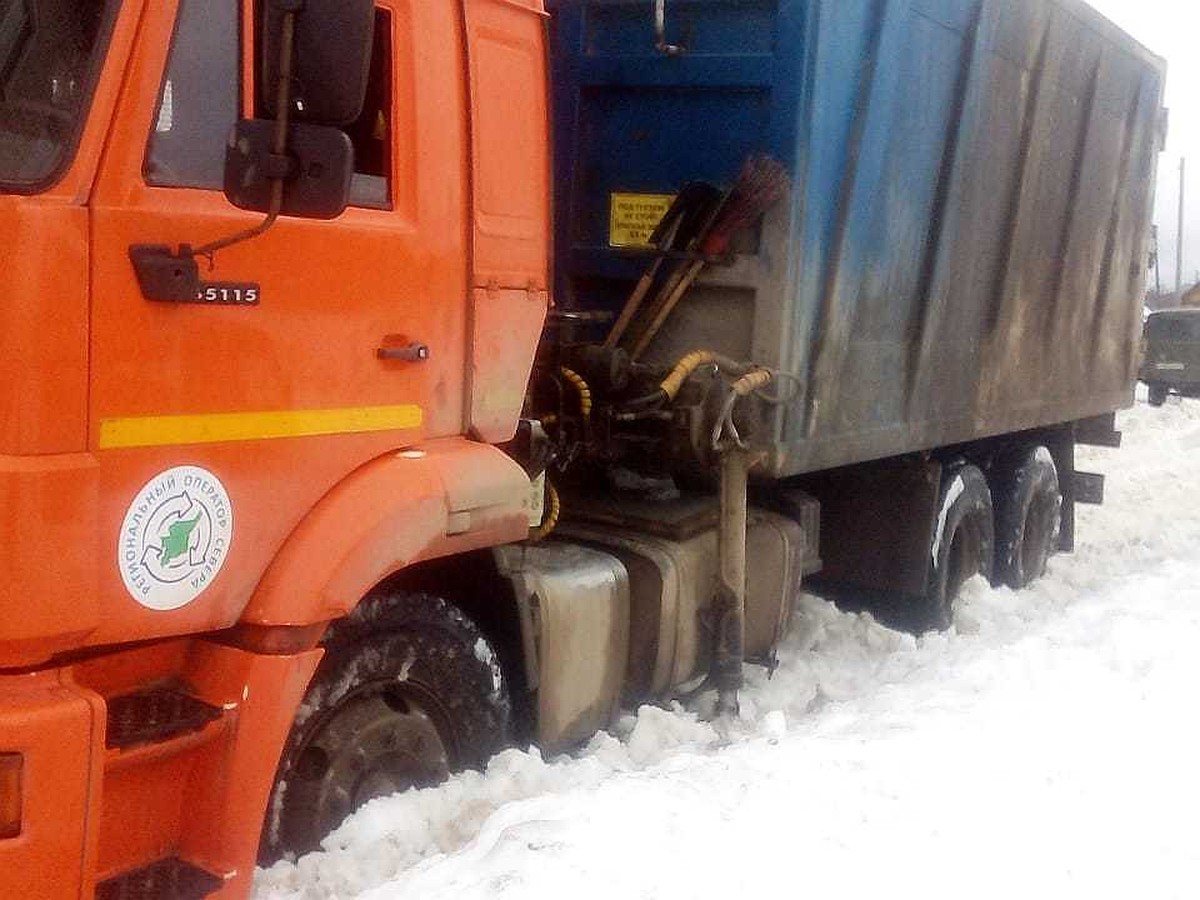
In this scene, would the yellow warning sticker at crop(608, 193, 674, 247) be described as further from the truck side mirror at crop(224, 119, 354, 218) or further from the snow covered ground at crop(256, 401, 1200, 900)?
the truck side mirror at crop(224, 119, 354, 218)

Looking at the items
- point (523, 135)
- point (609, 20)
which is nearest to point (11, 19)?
point (523, 135)

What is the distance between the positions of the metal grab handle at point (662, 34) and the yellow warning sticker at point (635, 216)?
1.65ft

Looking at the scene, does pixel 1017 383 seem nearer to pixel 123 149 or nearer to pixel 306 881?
pixel 306 881

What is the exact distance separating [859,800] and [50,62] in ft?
8.87

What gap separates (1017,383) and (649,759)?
353 centimetres

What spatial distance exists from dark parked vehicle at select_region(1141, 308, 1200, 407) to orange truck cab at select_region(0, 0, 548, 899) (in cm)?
2217

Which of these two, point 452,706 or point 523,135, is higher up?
point 523,135

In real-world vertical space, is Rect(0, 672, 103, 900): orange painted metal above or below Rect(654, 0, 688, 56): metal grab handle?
below

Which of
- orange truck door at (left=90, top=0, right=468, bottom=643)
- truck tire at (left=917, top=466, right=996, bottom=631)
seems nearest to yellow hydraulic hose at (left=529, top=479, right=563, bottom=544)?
orange truck door at (left=90, top=0, right=468, bottom=643)

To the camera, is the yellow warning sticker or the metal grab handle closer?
the metal grab handle

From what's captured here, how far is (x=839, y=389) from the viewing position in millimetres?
5195

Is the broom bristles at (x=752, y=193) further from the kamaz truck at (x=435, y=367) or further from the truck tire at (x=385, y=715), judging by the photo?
the truck tire at (x=385, y=715)

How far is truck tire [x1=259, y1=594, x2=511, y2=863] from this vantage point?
10.5ft

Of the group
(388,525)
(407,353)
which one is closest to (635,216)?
(407,353)
